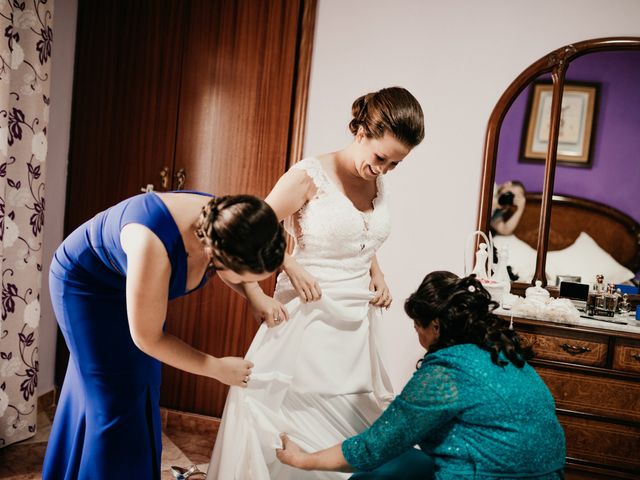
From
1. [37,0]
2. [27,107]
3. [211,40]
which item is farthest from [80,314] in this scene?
[211,40]

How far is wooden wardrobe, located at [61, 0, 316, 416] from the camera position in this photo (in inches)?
104

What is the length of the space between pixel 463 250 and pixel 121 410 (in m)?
1.78

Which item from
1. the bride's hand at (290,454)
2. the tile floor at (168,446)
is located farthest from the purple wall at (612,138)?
the tile floor at (168,446)

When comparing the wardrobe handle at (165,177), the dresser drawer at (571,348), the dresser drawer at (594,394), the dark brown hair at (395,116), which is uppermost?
the dark brown hair at (395,116)

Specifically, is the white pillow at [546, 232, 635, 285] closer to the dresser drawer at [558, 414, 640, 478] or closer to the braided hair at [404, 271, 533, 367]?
the dresser drawer at [558, 414, 640, 478]

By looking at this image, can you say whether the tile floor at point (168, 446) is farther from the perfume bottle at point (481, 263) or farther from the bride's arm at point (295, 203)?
the perfume bottle at point (481, 263)

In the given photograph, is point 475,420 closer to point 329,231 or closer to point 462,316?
point 462,316

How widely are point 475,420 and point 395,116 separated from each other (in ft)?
2.75

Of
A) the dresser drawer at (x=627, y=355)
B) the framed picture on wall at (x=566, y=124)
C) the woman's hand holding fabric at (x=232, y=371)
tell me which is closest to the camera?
the woman's hand holding fabric at (x=232, y=371)

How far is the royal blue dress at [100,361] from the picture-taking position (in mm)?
1277

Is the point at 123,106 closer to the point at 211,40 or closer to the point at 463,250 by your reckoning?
the point at 211,40

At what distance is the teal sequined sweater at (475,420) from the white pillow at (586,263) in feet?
4.91

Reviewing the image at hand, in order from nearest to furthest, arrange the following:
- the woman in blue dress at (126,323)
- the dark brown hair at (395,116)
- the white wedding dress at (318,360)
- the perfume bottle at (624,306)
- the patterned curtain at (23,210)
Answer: the woman in blue dress at (126,323)
the white wedding dress at (318,360)
the dark brown hair at (395,116)
the patterned curtain at (23,210)
the perfume bottle at (624,306)

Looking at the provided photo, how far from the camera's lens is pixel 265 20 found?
2.63 meters
